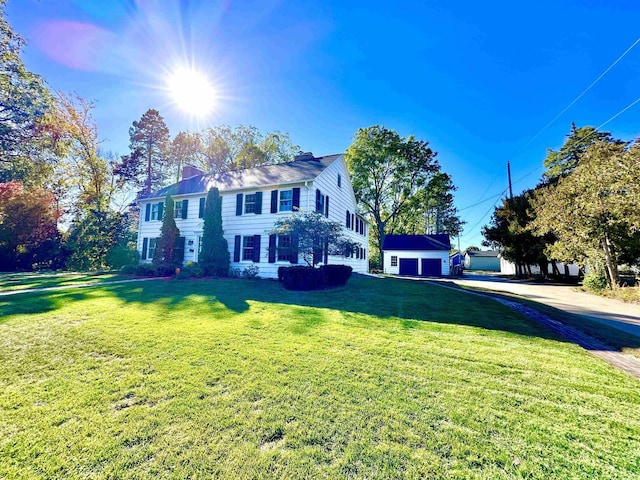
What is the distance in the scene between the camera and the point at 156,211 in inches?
691

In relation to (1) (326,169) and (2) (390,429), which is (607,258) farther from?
(2) (390,429)

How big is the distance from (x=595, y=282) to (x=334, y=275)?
52.3 ft

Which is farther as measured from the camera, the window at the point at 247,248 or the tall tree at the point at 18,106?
the window at the point at 247,248

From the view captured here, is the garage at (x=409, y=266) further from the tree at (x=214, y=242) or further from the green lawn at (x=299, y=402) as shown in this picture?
the green lawn at (x=299, y=402)

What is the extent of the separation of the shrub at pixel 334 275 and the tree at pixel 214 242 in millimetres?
5832

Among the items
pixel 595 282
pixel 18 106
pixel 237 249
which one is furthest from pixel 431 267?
pixel 18 106

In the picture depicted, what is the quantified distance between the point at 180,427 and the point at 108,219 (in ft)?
75.9

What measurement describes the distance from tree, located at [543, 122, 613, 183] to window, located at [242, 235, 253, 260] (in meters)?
30.5

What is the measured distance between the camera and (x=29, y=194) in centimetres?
1766

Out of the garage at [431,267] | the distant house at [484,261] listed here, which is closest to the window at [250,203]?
the garage at [431,267]

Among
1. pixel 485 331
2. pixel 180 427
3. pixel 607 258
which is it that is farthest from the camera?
pixel 607 258

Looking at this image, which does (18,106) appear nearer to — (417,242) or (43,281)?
(43,281)

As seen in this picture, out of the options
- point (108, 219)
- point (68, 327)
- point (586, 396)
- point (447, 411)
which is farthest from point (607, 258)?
point (108, 219)

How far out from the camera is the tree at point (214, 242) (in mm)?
13594
